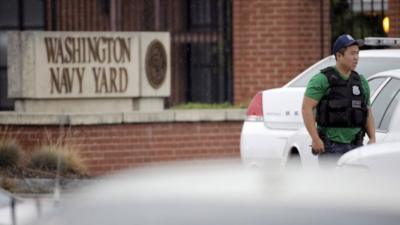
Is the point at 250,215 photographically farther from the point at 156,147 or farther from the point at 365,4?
the point at 365,4

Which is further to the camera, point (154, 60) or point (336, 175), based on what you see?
point (154, 60)

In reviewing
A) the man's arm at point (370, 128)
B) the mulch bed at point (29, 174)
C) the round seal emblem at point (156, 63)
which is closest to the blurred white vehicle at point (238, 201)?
the man's arm at point (370, 128)

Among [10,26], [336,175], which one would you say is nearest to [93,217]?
[336,175]

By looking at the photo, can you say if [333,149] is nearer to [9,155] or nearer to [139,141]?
[9,155]

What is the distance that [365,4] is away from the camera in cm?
2005

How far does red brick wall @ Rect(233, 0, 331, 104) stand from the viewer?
2031 centimetres

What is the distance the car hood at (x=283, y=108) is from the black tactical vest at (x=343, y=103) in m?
2.22

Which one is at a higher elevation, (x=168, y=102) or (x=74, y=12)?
(x=74, y=12)

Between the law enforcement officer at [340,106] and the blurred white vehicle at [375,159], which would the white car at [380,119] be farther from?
the blurred white vehicle at [375,159]

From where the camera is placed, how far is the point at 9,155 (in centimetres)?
1717

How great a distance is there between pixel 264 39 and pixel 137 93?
2.57 metres

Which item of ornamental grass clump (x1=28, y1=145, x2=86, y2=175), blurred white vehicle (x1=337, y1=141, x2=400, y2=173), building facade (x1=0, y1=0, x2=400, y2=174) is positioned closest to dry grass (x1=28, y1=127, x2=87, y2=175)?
ornamental grass clump (x1=28, y1=145, x2=86, y2=175)

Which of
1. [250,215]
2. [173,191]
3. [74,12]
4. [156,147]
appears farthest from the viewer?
[74,12]

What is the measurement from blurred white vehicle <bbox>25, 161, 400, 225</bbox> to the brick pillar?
16006mm
